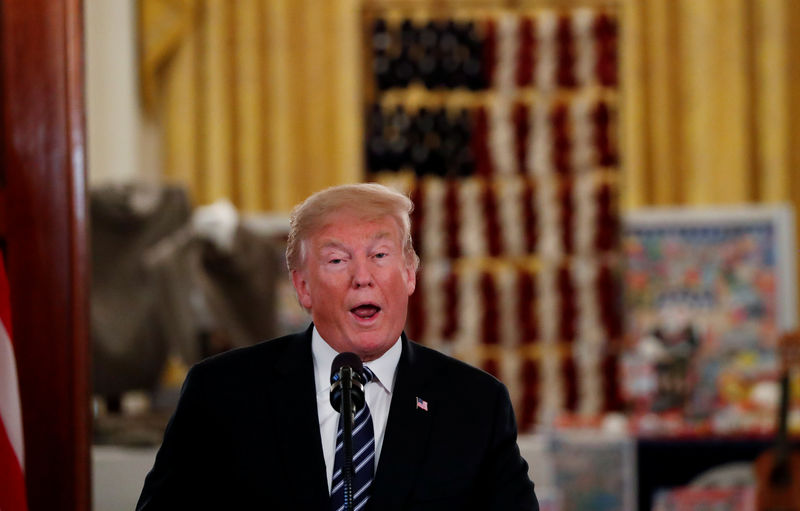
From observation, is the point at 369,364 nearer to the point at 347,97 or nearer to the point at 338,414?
the point at 338,414

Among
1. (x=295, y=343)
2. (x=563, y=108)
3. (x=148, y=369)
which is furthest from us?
(x=563, y=108)

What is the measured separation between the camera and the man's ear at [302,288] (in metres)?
1.06

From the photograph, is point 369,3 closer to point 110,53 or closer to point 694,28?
point 110,53

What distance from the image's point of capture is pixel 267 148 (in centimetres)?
680

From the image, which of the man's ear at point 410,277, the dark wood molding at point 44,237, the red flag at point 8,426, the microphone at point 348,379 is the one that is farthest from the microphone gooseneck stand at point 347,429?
the dark wood molding at point 44,237

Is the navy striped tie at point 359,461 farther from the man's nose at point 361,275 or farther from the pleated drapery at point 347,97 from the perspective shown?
the pleated drapery at point 347,97

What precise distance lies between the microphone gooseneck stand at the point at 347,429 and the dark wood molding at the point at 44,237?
895 millimetres

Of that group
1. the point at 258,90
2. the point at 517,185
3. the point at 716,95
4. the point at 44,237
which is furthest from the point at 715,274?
the point at 44,237

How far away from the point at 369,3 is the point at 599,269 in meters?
1.92

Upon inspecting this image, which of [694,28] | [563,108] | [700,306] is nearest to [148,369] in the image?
[563,108]

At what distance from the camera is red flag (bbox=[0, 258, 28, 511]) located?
154 cm

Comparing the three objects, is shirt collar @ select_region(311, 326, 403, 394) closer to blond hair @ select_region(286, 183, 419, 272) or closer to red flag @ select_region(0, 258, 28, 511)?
blond hair @ select_region(286, 183, 419, 272)

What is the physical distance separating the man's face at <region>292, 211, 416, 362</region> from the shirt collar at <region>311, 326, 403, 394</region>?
0.04m

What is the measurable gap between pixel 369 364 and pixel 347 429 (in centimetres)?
11
